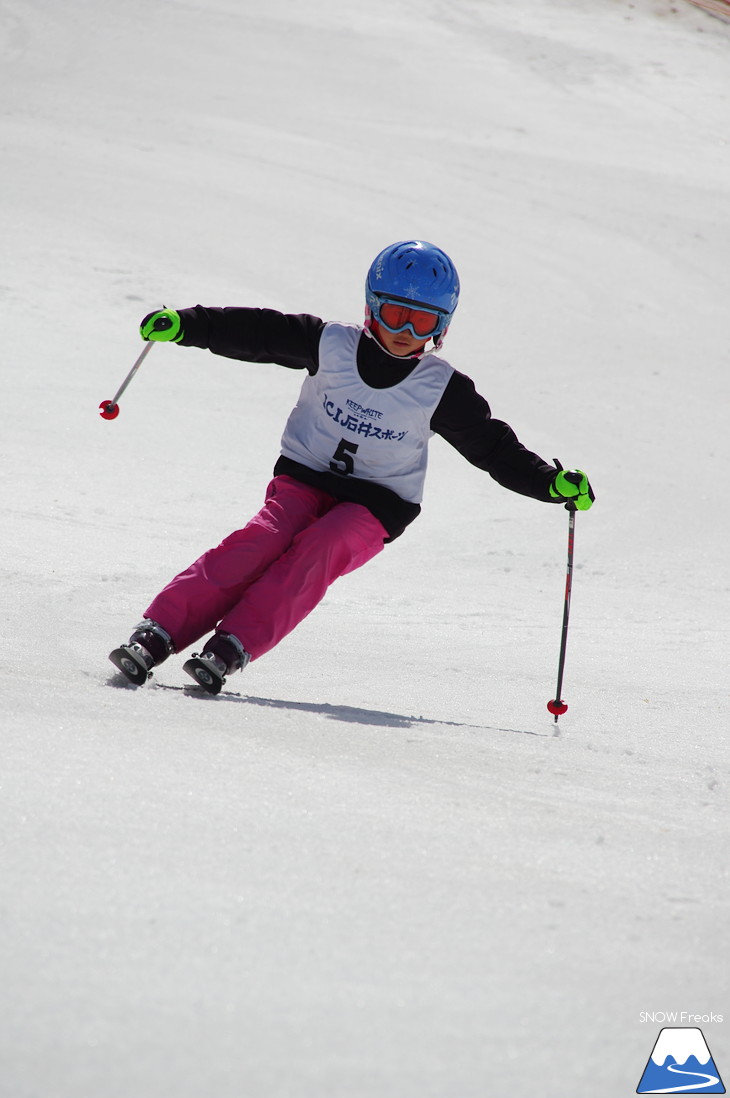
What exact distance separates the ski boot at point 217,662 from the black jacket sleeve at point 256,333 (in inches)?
45.3

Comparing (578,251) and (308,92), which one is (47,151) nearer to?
(308,92)

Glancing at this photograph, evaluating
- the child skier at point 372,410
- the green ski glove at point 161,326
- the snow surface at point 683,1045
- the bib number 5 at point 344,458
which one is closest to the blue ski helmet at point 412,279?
the child skier at point 372,410

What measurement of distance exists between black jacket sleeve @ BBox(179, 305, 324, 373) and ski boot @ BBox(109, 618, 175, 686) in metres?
1.13

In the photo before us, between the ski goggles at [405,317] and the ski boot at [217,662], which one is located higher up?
the ski goggles at [405,317]

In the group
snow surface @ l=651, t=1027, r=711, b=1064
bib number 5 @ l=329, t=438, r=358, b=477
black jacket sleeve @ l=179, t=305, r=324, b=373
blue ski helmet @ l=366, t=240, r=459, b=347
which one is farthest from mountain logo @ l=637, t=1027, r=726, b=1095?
black jacket sleeve @ l=179, t=305, r=324, b=373

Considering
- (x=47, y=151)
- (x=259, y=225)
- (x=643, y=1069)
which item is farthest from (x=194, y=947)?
(x=47, y=151)

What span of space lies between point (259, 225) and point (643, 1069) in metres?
10.1

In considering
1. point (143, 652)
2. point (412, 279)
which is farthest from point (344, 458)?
point (143, 652)

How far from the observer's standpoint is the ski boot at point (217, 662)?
10.2 ft

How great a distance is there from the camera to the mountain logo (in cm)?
151

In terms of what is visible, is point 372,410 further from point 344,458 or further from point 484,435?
point 484,435

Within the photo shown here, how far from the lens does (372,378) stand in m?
3.82

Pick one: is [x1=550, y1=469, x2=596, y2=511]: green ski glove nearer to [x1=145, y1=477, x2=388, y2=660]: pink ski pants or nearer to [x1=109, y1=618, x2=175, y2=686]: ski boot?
[x1=145, y1=477, x2=388, y2=660]: pink ski pants

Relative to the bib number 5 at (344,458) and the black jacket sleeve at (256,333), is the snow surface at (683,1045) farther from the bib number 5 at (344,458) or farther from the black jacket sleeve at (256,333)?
the black jacket sleeve at (256,333)
